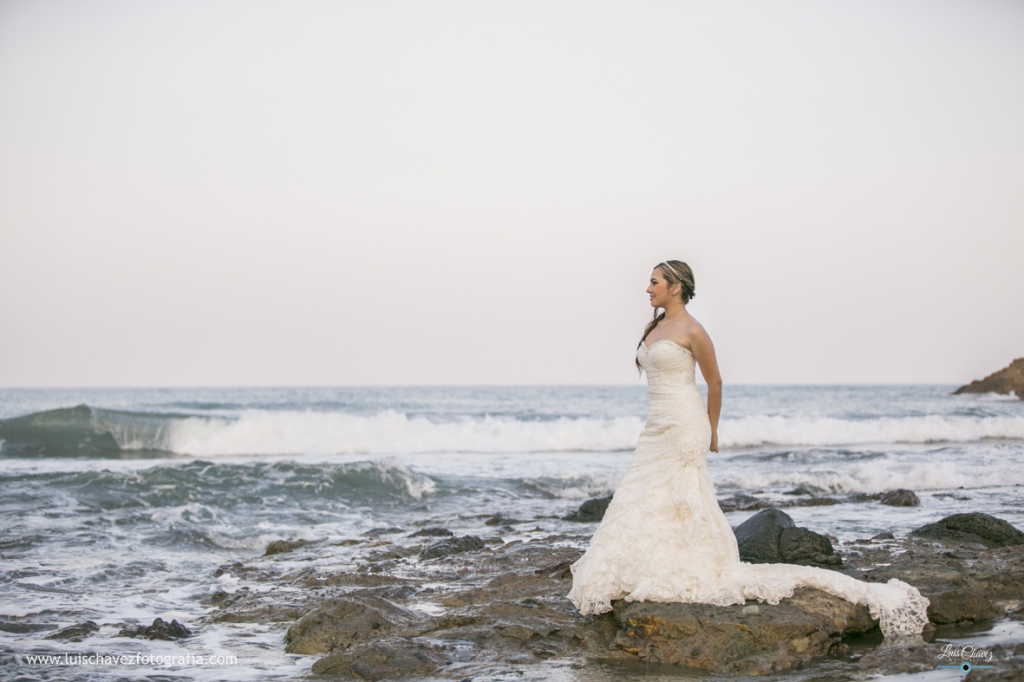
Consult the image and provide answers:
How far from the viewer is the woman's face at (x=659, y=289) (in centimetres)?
525

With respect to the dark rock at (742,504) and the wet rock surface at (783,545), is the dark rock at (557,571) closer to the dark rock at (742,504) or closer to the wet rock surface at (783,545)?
the wet rock surface at (783,545)

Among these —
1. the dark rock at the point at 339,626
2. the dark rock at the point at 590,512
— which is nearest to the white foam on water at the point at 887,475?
the dark rock at the point at 590,512

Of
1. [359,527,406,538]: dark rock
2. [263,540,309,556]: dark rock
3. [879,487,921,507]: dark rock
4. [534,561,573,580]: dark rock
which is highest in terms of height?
[879,487,921,507]: dark rock

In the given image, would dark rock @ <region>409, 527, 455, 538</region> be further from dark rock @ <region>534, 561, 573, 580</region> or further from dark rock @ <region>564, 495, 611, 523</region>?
dark rock @ <region>534, 561, 573, 580</region>

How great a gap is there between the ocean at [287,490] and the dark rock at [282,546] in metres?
0.28

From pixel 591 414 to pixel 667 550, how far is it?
3333 cm

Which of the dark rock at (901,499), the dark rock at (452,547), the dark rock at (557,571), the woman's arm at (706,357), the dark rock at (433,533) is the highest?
the woman's arm at (706,357)

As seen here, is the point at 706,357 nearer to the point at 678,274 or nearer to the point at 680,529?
the point at 678,274

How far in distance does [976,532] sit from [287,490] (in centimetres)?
1124

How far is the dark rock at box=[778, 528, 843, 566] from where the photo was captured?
5859 millimetres

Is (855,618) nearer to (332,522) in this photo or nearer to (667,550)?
(667,550)

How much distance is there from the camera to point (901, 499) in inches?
425

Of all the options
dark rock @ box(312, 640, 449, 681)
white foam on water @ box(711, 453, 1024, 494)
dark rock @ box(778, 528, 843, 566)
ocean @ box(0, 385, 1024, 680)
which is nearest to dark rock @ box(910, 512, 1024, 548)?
ocean @ box(0, 385, 1024, 680)

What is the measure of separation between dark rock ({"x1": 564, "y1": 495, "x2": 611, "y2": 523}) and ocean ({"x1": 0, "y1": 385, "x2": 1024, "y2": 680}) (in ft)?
0.68
